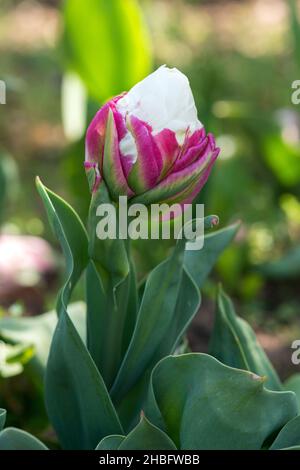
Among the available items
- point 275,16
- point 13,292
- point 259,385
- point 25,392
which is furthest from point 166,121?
point 275,16

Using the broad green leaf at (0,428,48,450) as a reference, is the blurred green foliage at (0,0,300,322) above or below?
above

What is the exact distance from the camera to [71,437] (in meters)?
1.43

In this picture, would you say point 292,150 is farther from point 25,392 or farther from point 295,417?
point 295,417

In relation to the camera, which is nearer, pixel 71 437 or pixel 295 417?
→ pixel 295 417

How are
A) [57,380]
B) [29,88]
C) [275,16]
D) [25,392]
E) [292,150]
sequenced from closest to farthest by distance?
[57,380] < [25,392] < [292,150] < [29,88] < [275,16]

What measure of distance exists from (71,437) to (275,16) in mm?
3268

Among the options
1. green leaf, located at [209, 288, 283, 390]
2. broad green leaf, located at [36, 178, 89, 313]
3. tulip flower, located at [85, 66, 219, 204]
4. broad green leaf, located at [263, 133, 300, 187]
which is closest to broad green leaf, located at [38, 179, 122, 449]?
broad green leaf, located at [36, 178, 89, 313]

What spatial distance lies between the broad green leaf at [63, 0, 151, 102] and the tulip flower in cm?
120

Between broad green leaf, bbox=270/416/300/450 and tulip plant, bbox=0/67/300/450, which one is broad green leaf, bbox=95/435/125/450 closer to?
tulip plant, bbox=0/67/300/450

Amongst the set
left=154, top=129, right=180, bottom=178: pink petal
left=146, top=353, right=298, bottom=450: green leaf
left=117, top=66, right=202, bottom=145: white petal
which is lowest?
left=146, top=353, right=298, bottom=450: green leaf

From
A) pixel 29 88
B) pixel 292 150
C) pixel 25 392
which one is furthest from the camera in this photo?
pixel 29 88

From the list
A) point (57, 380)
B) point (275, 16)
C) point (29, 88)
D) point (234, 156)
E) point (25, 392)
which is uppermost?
→ point (275, 16)

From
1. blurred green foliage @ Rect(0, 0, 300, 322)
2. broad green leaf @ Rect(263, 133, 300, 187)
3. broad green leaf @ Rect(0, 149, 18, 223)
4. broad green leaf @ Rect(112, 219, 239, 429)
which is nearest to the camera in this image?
broad green leaf @ Rect(112, 219, 239, 429)

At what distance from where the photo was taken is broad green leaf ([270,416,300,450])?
1232mm
